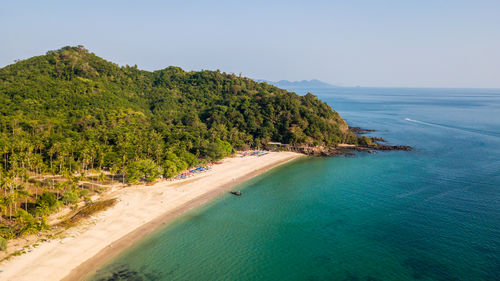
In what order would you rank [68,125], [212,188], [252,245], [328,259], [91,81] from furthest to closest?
[91,81] < [68,125] < [212,188] < [252,245] < [328,259]

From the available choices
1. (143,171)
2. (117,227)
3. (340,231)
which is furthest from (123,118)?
(340,231)

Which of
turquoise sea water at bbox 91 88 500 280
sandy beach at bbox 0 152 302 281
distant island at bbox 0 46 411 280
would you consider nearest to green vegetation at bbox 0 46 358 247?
distant island at bbox 0 46 411 280

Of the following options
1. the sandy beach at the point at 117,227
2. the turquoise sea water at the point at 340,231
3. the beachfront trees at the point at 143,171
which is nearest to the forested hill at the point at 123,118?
the beachfront trees at the point at 143,171

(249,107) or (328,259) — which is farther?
(249,107)

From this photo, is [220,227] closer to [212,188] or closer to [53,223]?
[212,188]

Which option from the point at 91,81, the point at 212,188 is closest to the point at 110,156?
the point at 212,188

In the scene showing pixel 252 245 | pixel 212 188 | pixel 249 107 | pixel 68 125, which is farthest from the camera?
pixel 249 107
